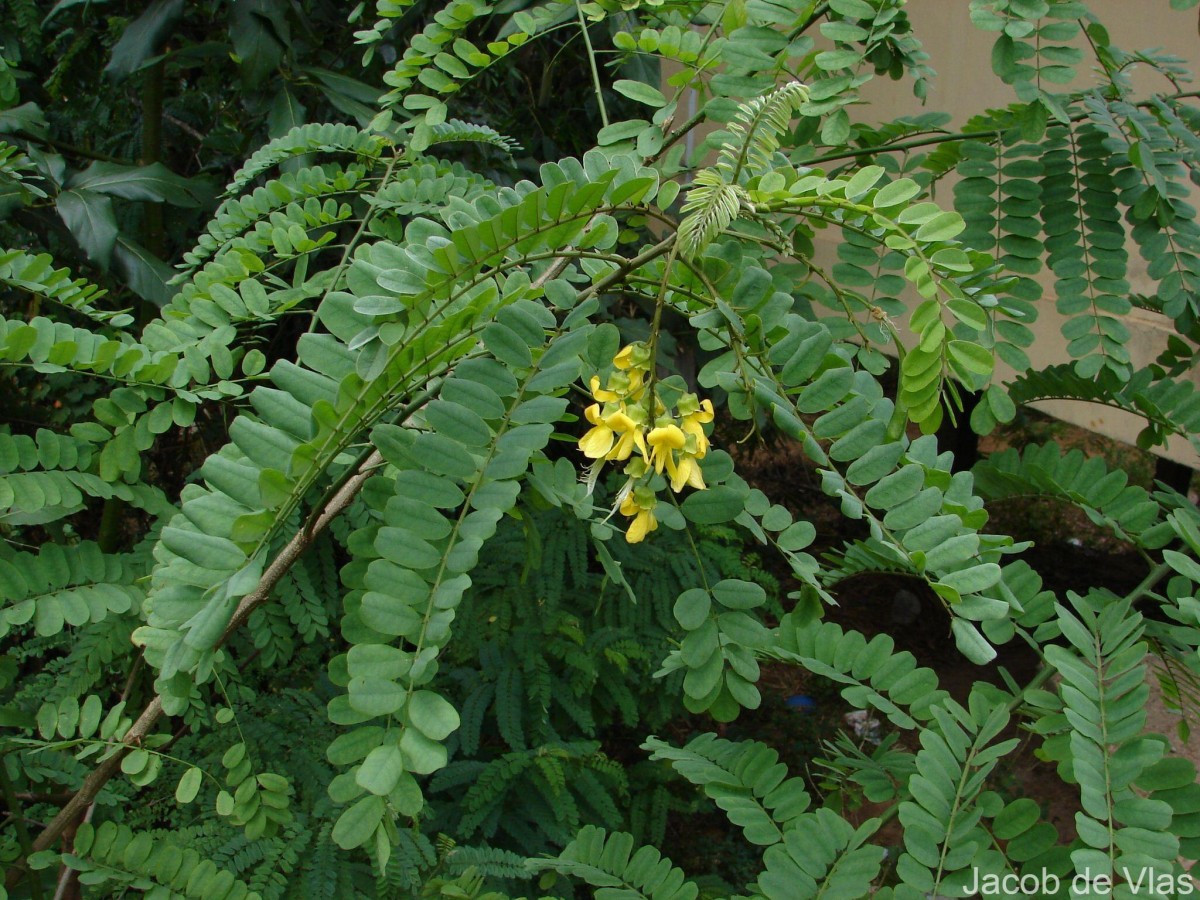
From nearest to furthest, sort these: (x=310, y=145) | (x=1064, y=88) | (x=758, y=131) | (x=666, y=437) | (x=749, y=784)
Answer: (x=666, y=437)
(x=758, y=131)
(x=749, y=784)
(x=310, y=145)
(x=1064, y=88)

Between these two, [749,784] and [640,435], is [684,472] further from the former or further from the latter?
[749,784]

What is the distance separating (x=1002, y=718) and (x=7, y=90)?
6.17 ft

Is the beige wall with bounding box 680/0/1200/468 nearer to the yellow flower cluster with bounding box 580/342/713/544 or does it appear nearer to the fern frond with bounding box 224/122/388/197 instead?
the fern frond with bounding box 224/122/388/197

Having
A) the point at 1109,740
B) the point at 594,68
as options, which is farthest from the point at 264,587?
the point at 594,68

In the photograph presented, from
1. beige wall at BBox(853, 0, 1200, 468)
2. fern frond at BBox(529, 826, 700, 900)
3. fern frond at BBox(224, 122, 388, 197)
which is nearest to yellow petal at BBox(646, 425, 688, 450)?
fern frond at BBox(529, 826, 700, 900)

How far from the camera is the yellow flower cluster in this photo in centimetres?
69

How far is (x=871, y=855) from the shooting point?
34.2 inches

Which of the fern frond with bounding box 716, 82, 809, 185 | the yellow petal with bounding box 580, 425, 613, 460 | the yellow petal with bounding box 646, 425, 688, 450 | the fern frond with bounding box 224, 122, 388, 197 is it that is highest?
the fern frond with bounding box 716, 82, 809, 185

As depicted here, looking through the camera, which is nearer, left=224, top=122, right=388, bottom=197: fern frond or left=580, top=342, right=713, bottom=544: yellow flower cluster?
left=580, top=342, right=713, bottom=544: yellow flower cluster

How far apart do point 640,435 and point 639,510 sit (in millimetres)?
73

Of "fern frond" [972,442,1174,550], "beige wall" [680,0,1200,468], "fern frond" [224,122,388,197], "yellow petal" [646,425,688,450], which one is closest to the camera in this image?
"yellow petal" [646,425,688,450]

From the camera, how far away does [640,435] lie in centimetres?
69

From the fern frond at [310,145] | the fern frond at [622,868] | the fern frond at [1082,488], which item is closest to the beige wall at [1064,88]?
the fern frond at [1082,488]

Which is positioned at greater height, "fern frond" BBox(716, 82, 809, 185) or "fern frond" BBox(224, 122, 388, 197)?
"fern frond" BBox(716, 82, 809, 185)
